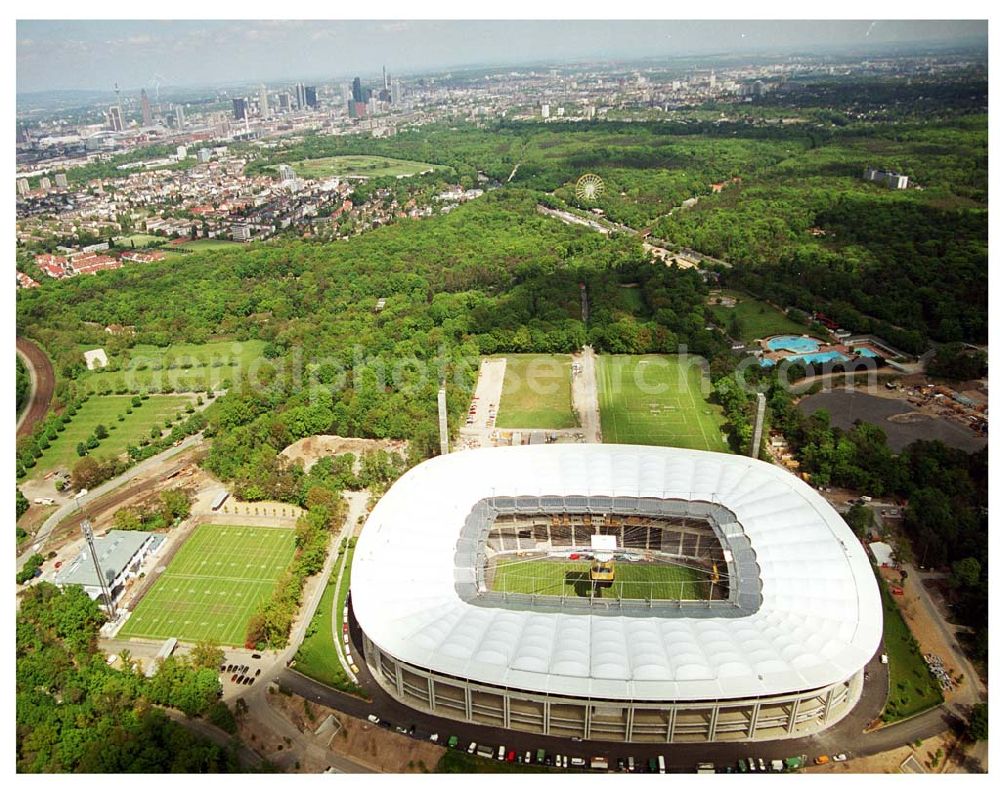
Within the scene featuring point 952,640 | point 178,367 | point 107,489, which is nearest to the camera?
point 952,640

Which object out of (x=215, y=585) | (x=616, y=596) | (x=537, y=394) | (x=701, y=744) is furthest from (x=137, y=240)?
(x=701, y=744)

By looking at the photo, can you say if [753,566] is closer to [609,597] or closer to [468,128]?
[609,597]

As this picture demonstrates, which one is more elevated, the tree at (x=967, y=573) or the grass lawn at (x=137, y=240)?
the grass lawn at (x=137, y=240)

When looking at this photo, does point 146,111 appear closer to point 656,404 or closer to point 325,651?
point 656,404

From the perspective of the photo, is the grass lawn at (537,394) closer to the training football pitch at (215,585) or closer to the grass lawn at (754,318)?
the grass lawn at (754,318)

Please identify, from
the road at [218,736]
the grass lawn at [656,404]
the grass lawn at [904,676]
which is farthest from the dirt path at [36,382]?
the grass lawn at [904,676]

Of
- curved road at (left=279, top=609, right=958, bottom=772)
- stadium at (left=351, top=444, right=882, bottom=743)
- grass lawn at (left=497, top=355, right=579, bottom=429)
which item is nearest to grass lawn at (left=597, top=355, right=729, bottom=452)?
grass lawn at (left=497, top=355, right=579, bottom=429)
